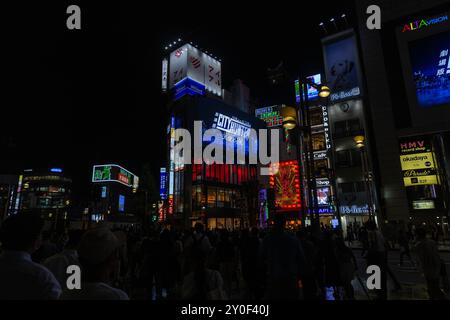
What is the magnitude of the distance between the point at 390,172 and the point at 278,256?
44693mm

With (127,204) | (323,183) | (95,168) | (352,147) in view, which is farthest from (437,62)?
(127,204)

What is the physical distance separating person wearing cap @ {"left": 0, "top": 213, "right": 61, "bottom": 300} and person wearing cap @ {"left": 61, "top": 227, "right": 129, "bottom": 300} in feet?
0.56

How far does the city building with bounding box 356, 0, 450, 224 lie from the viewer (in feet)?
136

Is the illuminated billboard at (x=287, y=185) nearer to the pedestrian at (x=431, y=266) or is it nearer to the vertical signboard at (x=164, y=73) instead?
the vertical signboard at (x=164, y=73)

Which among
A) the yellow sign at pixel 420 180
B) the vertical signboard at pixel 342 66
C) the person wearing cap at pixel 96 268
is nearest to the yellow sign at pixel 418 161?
the yellow sign at pixel 420 180

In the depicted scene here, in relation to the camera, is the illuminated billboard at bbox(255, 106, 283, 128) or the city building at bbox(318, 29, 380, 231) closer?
the city building at bbox(318, 29, 380, 231)

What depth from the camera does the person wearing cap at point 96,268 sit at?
2170 mm

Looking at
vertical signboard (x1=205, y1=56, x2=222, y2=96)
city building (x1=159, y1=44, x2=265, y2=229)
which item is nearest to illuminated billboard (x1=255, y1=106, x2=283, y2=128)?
city building (x1=159, y1=44, x2=265, y2=229)

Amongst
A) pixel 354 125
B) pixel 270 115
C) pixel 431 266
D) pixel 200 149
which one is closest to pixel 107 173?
pixel 200 149

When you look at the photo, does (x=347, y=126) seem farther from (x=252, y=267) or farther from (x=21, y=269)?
(x=21, y=269)

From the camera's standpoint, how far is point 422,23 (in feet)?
141

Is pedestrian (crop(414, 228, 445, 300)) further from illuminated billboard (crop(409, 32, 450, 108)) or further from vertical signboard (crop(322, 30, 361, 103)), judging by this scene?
vertical signboard (crop(322, 30, 361, 103))

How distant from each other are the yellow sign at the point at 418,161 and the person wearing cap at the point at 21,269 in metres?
57.0

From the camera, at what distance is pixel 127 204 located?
431 ft
